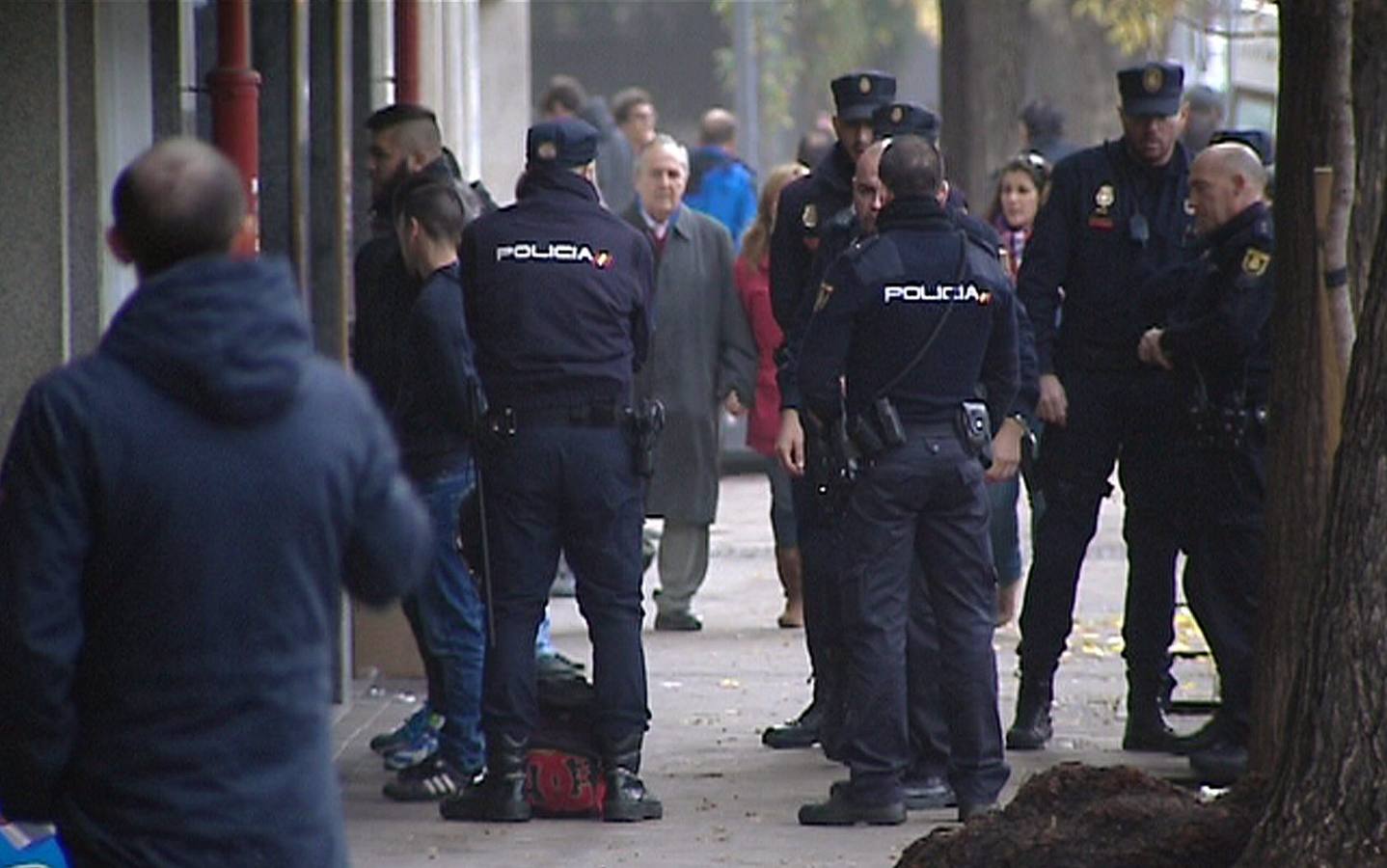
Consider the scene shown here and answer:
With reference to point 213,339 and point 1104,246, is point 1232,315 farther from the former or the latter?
point 213,339

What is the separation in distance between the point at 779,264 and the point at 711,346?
2.82m

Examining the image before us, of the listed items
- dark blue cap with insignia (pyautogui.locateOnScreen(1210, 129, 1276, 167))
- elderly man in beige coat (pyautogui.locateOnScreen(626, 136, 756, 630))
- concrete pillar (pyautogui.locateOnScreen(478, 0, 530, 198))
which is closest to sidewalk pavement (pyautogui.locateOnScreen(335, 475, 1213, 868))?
elderly man in beige coat (pyautogui.locateOnScreen(626, 136, 756, 630))

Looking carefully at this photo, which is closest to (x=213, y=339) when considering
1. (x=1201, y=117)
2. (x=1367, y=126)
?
(x=1367, y=126)

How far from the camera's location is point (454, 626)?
9055mm

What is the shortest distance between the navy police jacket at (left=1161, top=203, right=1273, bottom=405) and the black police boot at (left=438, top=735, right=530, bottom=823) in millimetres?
2351

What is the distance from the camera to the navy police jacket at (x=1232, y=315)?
9062 mm

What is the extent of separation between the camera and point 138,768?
163 inches

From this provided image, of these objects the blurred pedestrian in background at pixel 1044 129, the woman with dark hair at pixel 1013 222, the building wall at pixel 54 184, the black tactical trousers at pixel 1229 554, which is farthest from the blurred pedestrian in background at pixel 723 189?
the building wall at pixel 54 184

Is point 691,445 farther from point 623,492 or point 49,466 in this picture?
point 49,466

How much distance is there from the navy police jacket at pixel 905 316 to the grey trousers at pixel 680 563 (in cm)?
449

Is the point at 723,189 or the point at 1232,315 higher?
the point at 1232,315

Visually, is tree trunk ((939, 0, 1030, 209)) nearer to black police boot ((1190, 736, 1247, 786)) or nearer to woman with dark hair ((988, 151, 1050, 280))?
woman with dark hair ((988, 151, 1050, 280))

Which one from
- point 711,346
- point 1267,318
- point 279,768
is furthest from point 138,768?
point 711,346

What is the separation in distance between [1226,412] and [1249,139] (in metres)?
1.32
